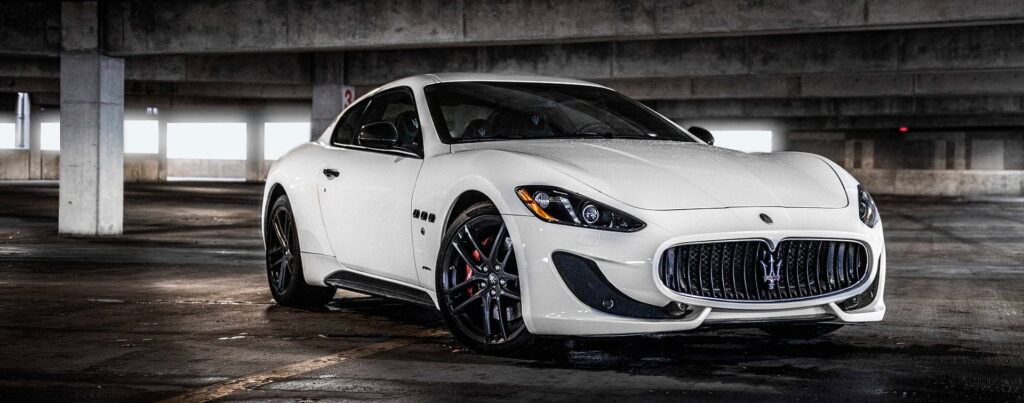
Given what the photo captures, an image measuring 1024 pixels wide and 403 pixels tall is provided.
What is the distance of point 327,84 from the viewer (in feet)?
81.2

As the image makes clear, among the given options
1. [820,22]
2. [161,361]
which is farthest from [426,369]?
[820,22]

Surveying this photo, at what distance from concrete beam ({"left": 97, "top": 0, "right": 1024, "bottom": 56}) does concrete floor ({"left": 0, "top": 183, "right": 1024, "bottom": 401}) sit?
462 cm

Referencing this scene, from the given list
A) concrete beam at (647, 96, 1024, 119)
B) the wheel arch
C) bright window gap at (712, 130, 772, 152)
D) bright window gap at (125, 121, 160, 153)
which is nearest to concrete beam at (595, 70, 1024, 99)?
concrete beam at (647, 96, 1024, 119)

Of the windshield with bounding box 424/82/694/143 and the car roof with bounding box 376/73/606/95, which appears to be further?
the car roof with bounding box 376/73/606/95

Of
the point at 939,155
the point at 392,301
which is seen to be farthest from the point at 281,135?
the point at 392,301

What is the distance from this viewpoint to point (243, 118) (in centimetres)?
6356

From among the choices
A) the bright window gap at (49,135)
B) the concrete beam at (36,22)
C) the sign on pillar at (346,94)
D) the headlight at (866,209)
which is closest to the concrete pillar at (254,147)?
the bright window gap at (49,135)

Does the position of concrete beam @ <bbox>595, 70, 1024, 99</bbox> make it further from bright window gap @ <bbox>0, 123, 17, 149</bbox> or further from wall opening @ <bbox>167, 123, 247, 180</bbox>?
bright window gap @ <bbox>0, 123, 17, 149</bbox>

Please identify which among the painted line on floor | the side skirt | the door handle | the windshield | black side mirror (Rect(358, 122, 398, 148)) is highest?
the windshield

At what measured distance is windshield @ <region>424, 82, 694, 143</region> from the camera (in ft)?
22.2

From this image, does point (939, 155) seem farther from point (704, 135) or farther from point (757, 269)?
point (757, 269)

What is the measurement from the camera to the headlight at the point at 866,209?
6.01 meters

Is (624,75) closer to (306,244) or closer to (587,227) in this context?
(306,244)

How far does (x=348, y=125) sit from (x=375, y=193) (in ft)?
4.03
